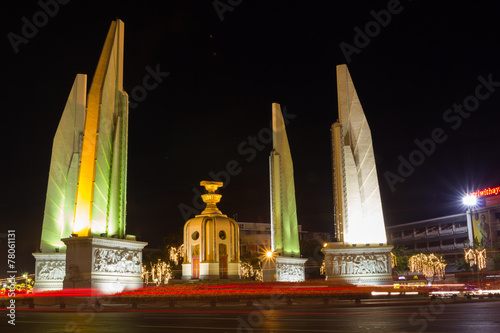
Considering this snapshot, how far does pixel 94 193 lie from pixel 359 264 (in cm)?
1367

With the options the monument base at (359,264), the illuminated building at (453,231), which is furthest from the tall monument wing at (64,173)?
the illuminated building at (453,231)

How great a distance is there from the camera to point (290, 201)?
33812 millimetres

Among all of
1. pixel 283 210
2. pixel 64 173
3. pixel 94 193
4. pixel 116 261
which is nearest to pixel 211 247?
pixel 283 210

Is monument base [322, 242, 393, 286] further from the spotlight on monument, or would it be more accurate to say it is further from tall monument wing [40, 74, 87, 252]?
the spotlight on monument

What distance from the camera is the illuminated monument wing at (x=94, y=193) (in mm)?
20703

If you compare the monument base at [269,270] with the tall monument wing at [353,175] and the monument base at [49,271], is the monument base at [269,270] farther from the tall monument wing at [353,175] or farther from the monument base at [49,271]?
the monument base at [49,271]

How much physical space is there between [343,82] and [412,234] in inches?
2016


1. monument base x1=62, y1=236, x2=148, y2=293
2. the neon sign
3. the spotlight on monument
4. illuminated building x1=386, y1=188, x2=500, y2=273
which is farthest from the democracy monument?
the neon sign

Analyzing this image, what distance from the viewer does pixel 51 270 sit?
2539 centimetres

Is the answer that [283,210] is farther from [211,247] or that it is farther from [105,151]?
[105,151]

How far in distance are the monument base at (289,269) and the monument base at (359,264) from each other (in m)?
5.61

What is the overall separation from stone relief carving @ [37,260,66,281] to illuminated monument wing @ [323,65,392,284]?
552 inches

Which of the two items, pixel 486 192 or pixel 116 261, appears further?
pixel 486 192

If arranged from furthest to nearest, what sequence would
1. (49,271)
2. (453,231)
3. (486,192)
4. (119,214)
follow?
(453,231)
(486,192)
(49,271)
(119,214)
